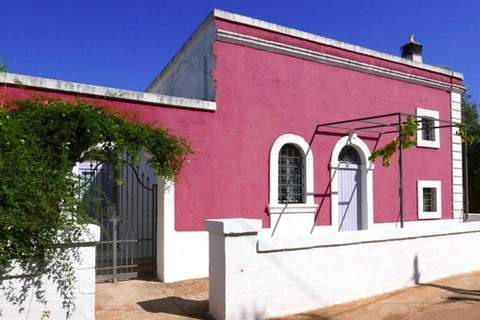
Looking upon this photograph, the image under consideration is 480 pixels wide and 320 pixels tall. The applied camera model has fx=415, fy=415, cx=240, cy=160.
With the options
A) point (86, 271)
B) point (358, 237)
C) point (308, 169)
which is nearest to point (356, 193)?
point (308, 169)

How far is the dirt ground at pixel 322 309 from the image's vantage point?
5.45m

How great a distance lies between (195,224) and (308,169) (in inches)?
122

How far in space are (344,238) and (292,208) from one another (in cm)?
293

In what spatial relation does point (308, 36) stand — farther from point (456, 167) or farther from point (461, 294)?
point (456, 167)

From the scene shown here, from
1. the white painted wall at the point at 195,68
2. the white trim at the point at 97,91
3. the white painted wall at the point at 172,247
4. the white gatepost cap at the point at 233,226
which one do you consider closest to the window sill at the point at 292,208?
the white painted wall at the point at 172,247

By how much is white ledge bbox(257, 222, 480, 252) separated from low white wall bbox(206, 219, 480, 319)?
13 mm

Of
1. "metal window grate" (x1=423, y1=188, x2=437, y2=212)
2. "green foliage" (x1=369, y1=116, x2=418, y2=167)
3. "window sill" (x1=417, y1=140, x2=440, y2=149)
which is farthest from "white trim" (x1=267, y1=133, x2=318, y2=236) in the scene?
"metal window grate" (x1=423, y1=188, x2=437, y2=212)

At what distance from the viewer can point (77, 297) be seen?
173 inches

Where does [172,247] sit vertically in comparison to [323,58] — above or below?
below

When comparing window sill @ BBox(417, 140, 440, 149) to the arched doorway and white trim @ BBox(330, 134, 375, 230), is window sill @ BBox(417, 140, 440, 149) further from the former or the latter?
the arched doorway

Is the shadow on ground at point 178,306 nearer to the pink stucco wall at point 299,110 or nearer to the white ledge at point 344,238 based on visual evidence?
the white ledge at point 344,238

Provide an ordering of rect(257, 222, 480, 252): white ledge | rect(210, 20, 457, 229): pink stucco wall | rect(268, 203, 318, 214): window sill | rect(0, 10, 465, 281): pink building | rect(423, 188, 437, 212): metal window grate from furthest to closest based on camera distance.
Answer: rect(423, 188, 437, 212): metal window grate → rect(268, 203, 318, 214): window sill → rect(210, 20, 457, 229): pink stucco wall → rect(0, 10, 465, 281): pink building → rect(257, 222, 480, 252): white ledge

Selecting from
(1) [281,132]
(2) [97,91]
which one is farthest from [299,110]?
(2) [97,91]

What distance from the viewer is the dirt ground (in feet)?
17.9
